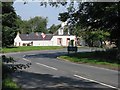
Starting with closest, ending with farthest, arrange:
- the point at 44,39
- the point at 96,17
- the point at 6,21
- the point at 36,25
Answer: the point at 6,21, the point at 96,17, the point at 44,39, the point at 36,25

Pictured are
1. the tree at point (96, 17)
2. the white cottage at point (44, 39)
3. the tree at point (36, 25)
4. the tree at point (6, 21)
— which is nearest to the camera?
the tree at point (6, 21)

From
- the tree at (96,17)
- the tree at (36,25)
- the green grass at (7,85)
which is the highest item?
the tree at (36,25)

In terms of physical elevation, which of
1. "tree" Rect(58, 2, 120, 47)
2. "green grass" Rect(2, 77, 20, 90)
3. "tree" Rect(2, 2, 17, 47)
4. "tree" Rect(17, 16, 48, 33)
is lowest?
"green grass" Rect(2, 77, 20, 90)

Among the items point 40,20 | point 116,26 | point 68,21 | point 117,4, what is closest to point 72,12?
point 68,21

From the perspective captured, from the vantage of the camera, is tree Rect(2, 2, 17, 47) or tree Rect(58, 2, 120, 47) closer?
tree Rect(2, 2, 17, 47)

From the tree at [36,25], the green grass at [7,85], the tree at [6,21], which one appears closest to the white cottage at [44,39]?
the tree at [36,25]

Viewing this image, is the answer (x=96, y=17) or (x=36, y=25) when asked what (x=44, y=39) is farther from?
(x=96, y=17)

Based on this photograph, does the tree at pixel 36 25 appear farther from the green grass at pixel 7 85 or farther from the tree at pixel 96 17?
the green grass at pixel 7 85

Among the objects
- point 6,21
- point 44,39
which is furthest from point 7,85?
point 44,39

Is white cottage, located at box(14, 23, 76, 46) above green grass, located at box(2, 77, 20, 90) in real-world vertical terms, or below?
above

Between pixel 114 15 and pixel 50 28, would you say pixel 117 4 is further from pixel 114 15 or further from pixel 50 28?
pixel 50 28

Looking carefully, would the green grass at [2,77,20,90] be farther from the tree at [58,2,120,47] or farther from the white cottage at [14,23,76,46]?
the white cottage at [14,23,76,46]

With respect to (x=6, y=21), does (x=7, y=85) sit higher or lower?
lower

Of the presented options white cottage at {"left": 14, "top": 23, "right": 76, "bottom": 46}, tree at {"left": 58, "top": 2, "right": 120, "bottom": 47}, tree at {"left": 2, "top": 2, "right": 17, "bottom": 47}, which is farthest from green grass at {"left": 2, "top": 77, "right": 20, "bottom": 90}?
white cottage at {"left": 14, "top": 23, "right": 76, "bottom": 46}
